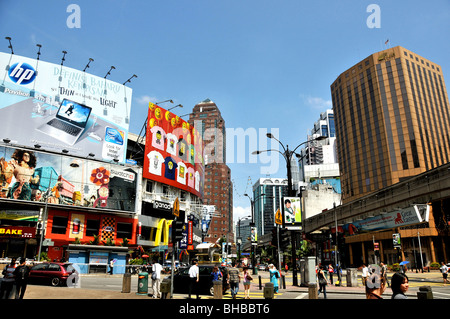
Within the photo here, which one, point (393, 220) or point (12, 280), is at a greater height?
point (393, 220)

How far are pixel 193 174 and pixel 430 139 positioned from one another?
71.1m

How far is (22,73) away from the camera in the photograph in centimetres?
4766

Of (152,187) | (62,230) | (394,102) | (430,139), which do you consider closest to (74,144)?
(62,230)

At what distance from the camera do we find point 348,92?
11094 cm

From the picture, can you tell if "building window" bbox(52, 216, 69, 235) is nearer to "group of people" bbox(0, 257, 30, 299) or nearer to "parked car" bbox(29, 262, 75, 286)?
"parked car" bbox(29, 262, 75, 286)

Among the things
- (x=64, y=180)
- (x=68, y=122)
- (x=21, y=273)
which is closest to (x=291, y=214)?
(x=21, y=273)

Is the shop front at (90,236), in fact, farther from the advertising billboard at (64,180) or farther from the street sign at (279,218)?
the street sign at (279,218)

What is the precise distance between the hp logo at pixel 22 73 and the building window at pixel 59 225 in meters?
20.2

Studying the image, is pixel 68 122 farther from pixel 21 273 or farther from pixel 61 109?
pixel 21 273

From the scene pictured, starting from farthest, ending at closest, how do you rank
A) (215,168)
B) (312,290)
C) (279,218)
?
(215,168) < (279,218) < (312,290)

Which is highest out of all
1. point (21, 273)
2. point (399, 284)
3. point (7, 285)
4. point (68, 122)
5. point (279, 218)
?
point (68, 122)

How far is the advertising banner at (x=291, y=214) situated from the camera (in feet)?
75.1

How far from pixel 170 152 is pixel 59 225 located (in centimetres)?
2474

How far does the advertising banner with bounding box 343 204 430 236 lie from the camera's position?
2667cm
